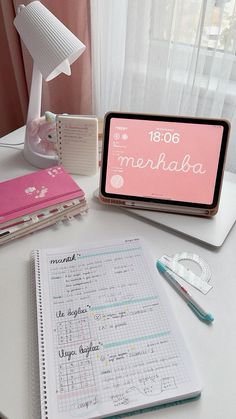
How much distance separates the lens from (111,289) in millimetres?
627

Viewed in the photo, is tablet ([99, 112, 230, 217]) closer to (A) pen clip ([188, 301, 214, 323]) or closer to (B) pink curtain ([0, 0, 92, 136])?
(A) pen clip ([188, 301, 214, 323])

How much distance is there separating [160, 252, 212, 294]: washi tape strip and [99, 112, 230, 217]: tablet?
0.12 meters

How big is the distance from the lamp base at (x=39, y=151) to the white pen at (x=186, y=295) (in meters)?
0.44

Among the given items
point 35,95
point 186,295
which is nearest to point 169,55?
point 35,95

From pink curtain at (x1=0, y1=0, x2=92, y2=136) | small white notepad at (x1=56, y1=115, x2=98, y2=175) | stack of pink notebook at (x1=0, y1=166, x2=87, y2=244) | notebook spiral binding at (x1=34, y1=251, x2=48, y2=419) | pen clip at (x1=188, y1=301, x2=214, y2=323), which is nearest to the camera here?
notebook spiral binding at (x1=34, y1=251, x2=48, y2=419)

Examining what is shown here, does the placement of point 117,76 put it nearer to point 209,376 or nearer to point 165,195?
point 165,195

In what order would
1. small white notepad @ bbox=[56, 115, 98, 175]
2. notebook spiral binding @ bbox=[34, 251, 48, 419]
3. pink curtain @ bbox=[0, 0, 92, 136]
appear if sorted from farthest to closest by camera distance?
pink curtain @ bbox=[0, 0, 92, 136], small white notepad @ bbox=[56, 115, 98, 175], notebook spiral binding @ bbox=[34, 251, 48, 419]

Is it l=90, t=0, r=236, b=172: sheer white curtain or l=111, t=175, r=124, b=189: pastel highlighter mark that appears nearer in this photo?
l=111, t=175, r=124, b=189: pastel highlighter mark

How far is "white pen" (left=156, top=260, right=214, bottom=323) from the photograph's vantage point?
594 mm

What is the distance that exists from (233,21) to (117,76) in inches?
18.1

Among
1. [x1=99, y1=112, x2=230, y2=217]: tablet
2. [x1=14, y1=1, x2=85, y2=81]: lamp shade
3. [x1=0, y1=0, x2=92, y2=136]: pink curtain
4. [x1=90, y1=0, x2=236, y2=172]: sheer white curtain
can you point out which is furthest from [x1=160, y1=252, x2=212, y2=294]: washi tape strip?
[x1=0, y1=0, x2=92, y2=136]: pink curtain

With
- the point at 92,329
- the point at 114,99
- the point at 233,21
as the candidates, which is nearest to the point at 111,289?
the point at 92,329

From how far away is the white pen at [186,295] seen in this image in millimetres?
594

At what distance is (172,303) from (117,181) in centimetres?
31
